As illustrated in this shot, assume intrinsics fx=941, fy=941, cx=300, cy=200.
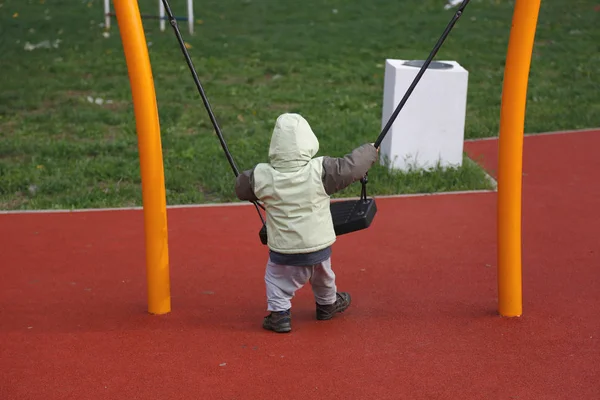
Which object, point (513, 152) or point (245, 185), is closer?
point (245, 185)

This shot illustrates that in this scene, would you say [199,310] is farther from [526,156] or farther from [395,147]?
[526,156]

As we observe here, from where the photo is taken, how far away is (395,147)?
8312mm

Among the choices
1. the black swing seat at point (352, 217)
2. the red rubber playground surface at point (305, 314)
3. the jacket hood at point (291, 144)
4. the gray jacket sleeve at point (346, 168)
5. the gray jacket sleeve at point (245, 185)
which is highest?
the jacket hood at point (291, 144)

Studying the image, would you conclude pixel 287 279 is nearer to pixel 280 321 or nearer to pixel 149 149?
pixel 280 321

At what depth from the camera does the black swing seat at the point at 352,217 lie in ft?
15.6

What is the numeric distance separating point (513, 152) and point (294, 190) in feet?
3.77

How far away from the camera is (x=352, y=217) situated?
481cm

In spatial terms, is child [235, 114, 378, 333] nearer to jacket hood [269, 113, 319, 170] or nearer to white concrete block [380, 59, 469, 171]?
jacket hood [269, 113, 319, 170]

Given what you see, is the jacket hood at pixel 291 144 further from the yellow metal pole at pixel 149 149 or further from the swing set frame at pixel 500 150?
the yellow metal pole at pixel 149 149

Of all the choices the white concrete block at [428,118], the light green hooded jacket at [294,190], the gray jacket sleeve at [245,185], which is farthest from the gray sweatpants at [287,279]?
the white concrete block at [428,118]

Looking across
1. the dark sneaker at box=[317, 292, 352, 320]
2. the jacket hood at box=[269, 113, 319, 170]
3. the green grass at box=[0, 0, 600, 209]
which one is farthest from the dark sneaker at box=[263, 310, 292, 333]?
the green grass at box=[0, 0, 600, 209]

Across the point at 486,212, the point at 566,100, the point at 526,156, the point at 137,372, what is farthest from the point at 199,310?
the point at 566,100

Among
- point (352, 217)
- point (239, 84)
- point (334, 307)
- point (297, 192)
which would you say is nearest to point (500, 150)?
point (352, 217)

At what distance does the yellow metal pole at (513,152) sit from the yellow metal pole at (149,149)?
1781 mm
